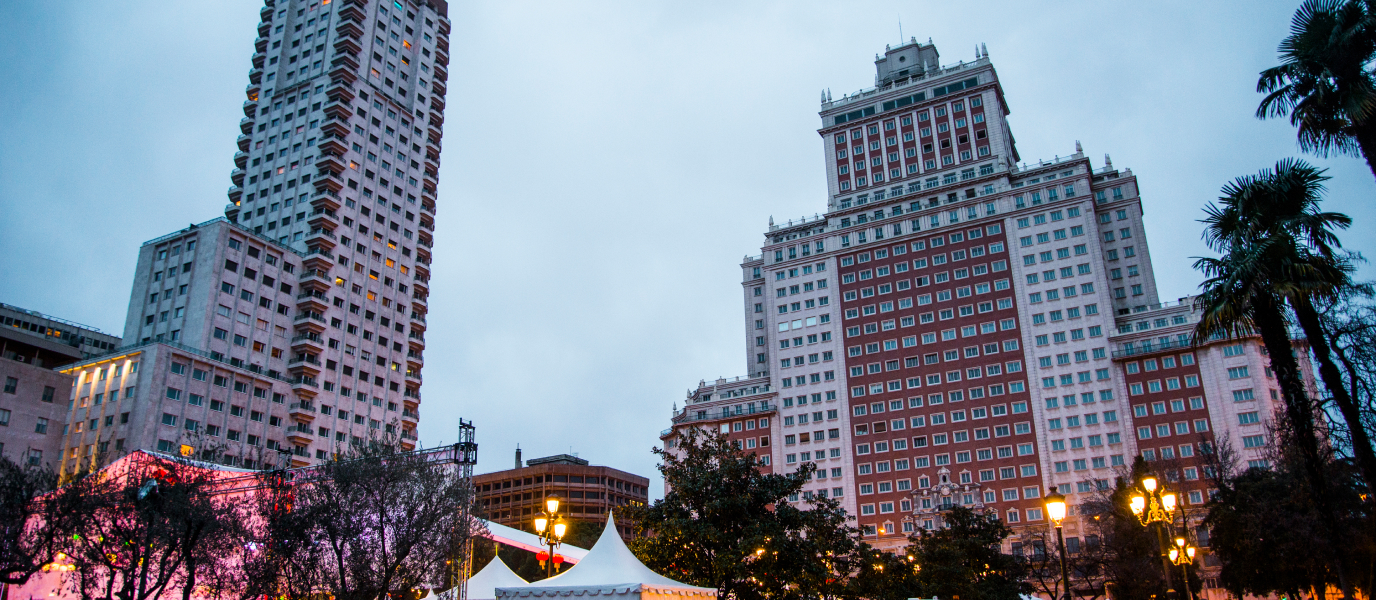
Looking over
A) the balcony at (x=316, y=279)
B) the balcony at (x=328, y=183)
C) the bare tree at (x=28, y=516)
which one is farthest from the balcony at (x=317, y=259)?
the bare tree at (x=28, y=516)

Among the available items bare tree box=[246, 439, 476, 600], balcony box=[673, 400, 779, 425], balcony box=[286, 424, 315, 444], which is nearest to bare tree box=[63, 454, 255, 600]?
bare tree box=[246, 439, 476, 600]

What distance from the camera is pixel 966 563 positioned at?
45.2m

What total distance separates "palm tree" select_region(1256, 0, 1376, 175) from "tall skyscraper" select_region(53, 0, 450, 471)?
62.8m

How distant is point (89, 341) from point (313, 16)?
44182 millimetres

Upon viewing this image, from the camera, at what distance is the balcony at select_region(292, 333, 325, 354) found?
267 feet

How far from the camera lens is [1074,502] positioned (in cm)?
Answer: 8444

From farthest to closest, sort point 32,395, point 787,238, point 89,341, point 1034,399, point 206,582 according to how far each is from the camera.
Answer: point 787,238 < point 89,341 < point 1034,399 < point 32,395 < point 206,582

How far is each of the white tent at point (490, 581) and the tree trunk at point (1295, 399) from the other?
78.5 ft

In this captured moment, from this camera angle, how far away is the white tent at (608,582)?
23.4 meters

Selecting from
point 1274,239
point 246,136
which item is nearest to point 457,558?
point 1274,239

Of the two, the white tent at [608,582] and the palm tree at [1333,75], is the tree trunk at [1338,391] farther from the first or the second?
the white tent at [608,582]

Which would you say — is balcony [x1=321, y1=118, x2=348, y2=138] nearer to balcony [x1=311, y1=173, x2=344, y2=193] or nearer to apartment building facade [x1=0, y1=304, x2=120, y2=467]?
balcony [x1=311, y1=173, x2=344, y2=193]

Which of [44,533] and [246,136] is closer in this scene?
[44,533]

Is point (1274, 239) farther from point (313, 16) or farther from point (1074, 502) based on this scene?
point (313, 16)
